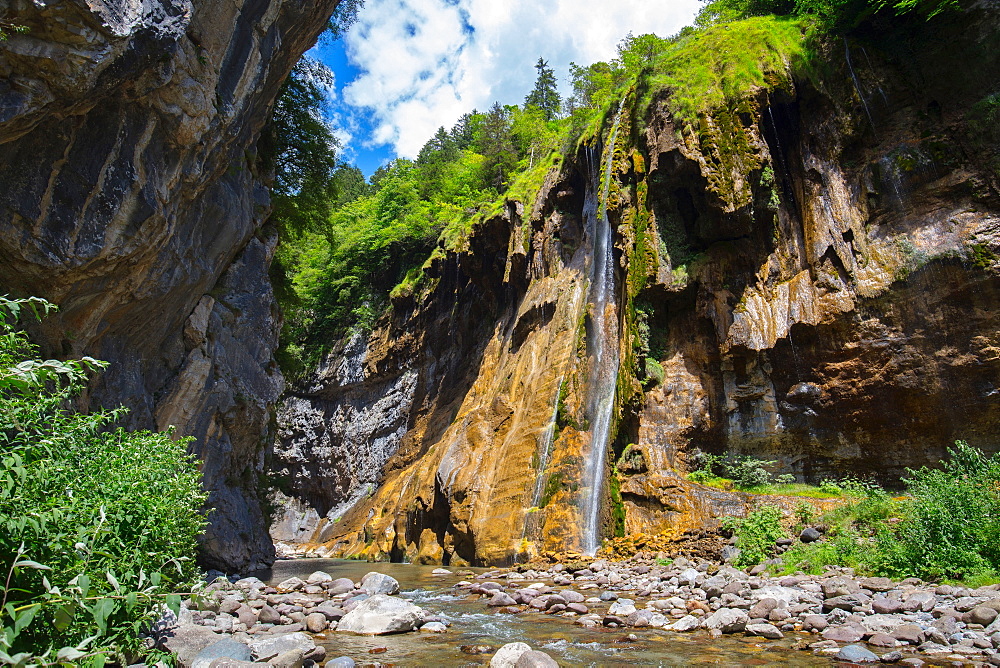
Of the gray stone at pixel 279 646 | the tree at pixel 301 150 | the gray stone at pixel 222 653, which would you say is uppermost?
the tree at pixel 301 150

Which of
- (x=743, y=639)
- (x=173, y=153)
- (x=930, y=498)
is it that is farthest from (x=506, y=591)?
(x=173, y=153)

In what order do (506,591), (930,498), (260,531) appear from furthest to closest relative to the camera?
(260,531), (506,591), (930,498)

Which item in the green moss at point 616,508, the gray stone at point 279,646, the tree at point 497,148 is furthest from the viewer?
the tree at point 497,148

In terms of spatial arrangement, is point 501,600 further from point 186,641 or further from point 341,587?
point 186,641

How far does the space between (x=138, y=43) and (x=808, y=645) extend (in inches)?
400

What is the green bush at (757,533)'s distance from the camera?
446 inches

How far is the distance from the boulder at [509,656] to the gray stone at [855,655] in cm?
300

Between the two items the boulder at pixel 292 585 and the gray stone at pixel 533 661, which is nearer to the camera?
the gray stone at pixel 533 661

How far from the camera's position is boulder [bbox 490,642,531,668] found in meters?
5.49

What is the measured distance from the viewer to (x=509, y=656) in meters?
5.60

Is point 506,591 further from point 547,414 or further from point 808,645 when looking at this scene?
point 547,414

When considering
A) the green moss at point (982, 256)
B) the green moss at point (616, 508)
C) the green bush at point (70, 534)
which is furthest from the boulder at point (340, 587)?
the green moss at point (982, 256)

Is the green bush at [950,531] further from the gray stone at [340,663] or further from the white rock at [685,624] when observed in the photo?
the gray stone at [340,663]

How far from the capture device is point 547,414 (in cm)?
1742
